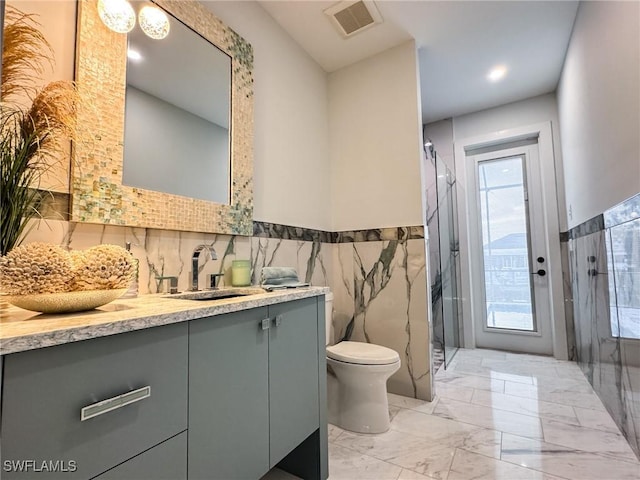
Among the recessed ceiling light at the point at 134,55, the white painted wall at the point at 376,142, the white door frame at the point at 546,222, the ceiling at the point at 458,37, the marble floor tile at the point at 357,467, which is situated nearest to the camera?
the recessed ceiling light at the point at 134,55

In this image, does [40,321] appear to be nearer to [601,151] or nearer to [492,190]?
[601,151]

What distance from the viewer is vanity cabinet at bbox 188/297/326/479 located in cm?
96

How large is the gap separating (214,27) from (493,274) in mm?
3518

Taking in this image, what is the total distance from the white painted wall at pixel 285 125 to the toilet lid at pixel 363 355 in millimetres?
923

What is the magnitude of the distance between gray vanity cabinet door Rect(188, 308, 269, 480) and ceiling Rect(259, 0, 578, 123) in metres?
2.13

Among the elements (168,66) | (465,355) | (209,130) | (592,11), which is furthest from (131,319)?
(465,355)

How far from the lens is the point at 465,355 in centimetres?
334

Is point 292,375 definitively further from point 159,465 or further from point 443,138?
Answer: point 443,138

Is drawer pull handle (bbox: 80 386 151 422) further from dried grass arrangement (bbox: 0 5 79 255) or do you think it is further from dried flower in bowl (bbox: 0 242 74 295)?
dried grass arrangement (bbox: 0 5 79 255)

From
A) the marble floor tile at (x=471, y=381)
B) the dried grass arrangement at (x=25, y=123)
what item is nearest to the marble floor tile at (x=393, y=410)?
the marble floor tile at (x=471, y=381)

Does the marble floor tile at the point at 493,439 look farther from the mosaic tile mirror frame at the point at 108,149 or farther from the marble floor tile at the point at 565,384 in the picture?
the mosaic tile mirror frame at the point at 108,149

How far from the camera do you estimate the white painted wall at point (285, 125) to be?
202 centimetres

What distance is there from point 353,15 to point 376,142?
2.90ft

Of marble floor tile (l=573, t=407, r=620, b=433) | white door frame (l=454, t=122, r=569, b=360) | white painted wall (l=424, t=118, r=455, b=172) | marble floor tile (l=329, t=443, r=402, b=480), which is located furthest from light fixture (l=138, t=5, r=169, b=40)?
white door frame (l=454, t=122, r=569, b=360)
